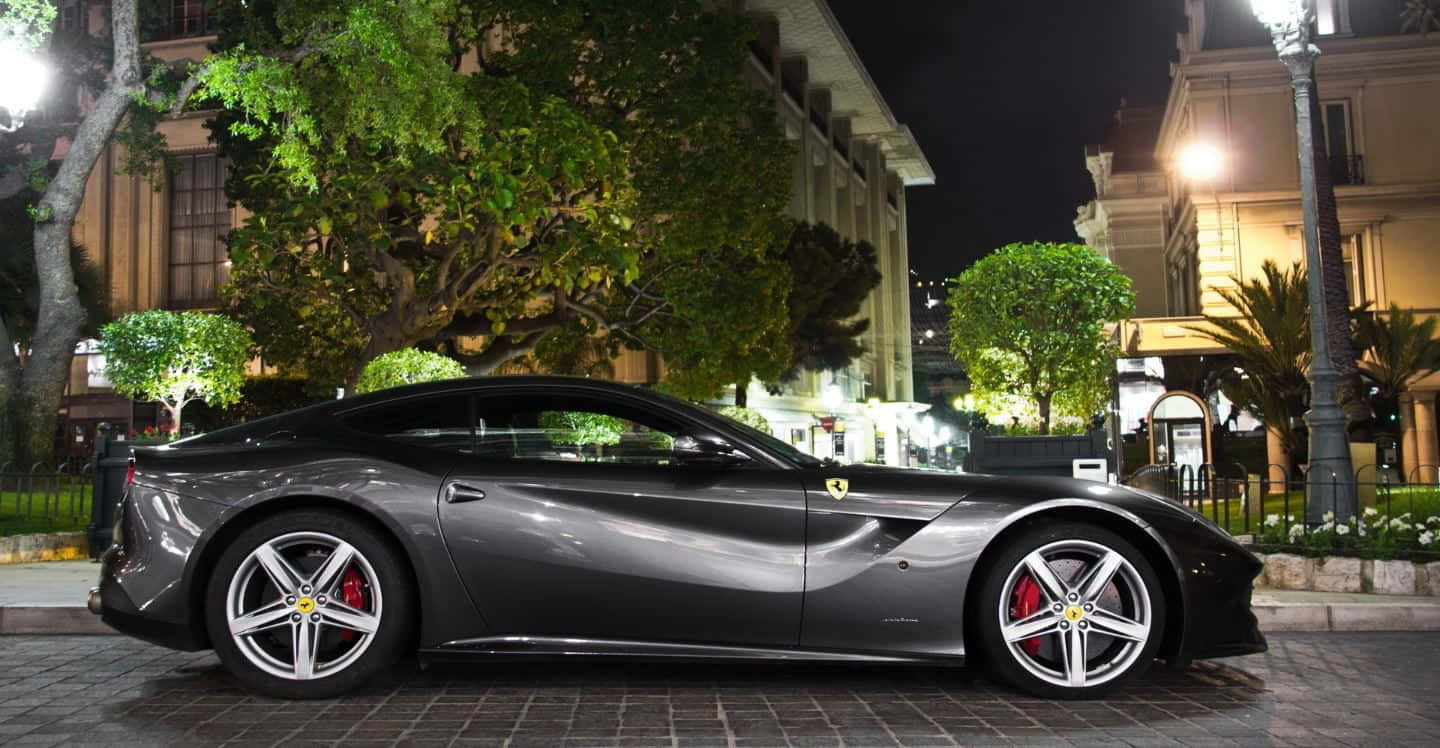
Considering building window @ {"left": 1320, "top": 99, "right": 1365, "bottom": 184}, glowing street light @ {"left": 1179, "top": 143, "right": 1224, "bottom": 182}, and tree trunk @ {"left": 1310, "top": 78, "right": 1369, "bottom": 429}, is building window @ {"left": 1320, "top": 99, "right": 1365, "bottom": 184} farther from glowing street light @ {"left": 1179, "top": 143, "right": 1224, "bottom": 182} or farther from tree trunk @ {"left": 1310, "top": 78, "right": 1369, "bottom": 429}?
tree trunk @ {"left": 1310, "top": 78, "right": 1369, "bottom": 429}

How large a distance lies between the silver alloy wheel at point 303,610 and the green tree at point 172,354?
1076 centimetres

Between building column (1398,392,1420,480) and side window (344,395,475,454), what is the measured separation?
3239 cm

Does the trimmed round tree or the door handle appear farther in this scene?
the trimmed round tree

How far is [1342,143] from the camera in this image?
1266 inches

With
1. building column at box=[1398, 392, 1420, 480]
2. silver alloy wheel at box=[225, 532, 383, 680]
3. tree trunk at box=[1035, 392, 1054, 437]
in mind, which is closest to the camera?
silver alloy wheel at box=[225, 532, 383, 680]

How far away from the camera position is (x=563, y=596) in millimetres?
4594

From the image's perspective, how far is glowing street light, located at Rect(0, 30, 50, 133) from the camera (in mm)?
15352

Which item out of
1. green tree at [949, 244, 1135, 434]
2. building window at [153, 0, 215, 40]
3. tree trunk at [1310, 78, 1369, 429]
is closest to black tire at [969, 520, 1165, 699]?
tree trunk at [1310, 78, 1369, 429]

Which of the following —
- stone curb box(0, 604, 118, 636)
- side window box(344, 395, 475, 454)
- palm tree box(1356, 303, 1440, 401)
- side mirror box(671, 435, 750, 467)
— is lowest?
stone curb box(0, 604, 118, 636)

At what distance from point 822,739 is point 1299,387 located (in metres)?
18.3

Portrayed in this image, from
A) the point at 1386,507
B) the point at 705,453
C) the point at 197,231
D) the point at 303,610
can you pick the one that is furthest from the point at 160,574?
the point at 197,231

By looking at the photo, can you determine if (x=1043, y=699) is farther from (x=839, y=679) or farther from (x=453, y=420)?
(x=453, y=420)

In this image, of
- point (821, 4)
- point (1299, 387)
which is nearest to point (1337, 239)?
point (1299, 387)

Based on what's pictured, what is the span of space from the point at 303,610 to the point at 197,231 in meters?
44.5
